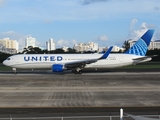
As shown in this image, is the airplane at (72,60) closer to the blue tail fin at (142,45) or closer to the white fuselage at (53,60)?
the white fuselage at (53,60)

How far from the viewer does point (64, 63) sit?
1703 inches

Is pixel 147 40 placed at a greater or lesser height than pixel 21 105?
greater

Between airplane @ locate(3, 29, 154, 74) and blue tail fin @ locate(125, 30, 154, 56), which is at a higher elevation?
blue tail fin @ locate(125, 30, 154, 56)

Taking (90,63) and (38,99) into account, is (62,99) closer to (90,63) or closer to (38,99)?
(38,99)

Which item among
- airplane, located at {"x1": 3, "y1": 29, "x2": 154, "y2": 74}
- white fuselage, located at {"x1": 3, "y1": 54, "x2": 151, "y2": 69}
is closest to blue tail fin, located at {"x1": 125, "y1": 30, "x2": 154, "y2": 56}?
airplane, located at {"x1": 3, "y1": 29, "x2": 154, "y2": 74}

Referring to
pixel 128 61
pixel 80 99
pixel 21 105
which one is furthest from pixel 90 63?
pixel 21 105

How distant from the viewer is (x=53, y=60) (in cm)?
4288

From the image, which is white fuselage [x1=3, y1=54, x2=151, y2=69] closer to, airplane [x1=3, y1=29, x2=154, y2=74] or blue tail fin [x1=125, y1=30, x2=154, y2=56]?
airplane [x1=3, y1=29, x2=154, y2=74]

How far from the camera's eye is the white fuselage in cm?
4262

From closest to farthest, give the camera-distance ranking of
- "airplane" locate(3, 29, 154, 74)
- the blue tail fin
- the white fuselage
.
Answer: "airplane" locate(3, 29, 154, 74)
the white fuselage
the blue tail fin

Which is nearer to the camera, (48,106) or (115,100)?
(48,106)

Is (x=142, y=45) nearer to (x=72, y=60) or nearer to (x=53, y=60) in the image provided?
(x=72, y=60)

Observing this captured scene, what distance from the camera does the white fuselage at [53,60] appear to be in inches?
1678

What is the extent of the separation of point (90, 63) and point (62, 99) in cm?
2520
